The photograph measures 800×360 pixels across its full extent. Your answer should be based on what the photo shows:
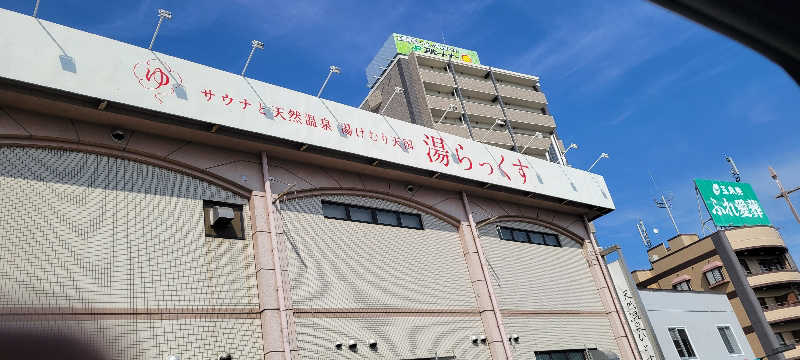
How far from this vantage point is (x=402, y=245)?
20922 millimetres

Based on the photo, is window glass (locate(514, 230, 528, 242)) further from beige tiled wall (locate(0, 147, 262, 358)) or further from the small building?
beige tiled wall (locate(0, 147, 262, 358))

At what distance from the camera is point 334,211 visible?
1997 centimetres

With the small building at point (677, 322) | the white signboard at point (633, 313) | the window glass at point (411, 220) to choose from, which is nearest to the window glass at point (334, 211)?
the window glass at point (411, 220)

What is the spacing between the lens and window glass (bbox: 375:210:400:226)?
21.1 m

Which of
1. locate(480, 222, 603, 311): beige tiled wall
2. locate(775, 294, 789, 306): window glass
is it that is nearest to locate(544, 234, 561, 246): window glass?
locate(480, 222, 603, 311): beige tiled wall

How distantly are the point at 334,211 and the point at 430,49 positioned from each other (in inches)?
2351

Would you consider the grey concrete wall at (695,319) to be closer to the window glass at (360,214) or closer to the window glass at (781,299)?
the window glass at (360,214)

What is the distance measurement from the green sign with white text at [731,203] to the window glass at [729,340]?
17.2 m

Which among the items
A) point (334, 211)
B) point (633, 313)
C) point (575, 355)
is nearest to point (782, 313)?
point (633, 313)

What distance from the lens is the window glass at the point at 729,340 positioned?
31156 mm

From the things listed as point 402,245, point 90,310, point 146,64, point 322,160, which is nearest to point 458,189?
point 402,245

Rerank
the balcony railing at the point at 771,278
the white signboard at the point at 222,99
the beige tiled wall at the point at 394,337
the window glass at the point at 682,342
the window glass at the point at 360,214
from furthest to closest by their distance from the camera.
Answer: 1. the balcony railing at the point at 771,278
2. the window glass at the point at 682,342
3. the window glass at the point at 360,214
4. the beige tiled wall at the point at 394,337
5. the white signboard at the point at 222,99

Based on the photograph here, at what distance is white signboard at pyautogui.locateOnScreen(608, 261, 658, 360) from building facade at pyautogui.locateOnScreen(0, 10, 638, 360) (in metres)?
1.91

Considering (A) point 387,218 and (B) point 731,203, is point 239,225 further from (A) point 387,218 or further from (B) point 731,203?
(B) point 731,203
